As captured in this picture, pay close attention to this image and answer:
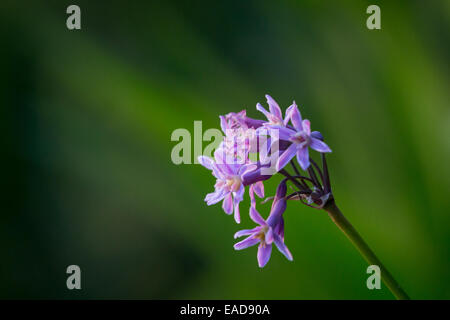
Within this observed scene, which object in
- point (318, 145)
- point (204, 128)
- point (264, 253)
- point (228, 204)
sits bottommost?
point (264, 253)

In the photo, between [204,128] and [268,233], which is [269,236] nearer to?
[268,233]

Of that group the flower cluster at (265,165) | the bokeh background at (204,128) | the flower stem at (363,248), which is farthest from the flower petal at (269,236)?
the bokeh background at (204,128)

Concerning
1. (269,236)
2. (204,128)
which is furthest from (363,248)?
(204,128)

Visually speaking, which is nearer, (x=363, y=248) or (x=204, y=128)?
(x=363, y=248)

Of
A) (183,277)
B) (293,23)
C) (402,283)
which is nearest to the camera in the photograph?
(402,283)

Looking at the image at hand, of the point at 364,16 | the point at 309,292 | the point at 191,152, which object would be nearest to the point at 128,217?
the point at 191,152

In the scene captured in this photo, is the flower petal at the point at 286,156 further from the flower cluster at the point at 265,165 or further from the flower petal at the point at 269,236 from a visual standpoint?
the flower petal at the point at 269,236

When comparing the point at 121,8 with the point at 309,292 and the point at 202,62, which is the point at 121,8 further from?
the point at 309,292
